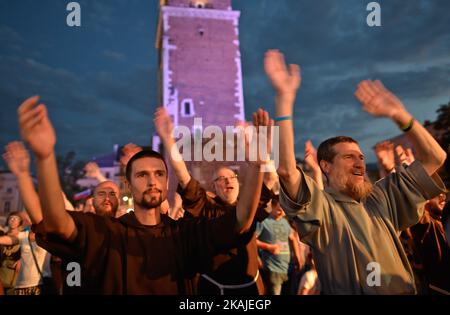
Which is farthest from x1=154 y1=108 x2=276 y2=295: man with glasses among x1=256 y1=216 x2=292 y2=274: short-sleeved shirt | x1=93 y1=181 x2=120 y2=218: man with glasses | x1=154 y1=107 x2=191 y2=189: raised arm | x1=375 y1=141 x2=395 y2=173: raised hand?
x1=256 y1=216 x2=292 y2=274: short-sleeved shirt

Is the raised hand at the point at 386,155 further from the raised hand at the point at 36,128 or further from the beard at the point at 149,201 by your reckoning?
the raised hand at the point at 36,128

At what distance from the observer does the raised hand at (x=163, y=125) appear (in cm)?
341

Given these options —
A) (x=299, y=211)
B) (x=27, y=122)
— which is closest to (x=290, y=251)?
(x=299, y=211)

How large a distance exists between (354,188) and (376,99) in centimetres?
78

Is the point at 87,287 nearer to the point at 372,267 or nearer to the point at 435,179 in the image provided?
the point at 372,267

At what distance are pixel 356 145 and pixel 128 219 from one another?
2039mm

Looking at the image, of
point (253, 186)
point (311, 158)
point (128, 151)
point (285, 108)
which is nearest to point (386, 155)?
point (311, 158)

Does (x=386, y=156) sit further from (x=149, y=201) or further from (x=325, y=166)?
(x=149, y=201)

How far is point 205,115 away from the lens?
26828 mm

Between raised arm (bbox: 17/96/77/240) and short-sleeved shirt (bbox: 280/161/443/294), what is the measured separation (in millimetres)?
1539

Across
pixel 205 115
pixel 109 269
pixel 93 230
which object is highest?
pixel 205 115

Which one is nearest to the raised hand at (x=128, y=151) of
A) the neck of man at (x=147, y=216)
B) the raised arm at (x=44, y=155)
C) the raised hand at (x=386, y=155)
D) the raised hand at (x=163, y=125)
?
the raised hand at (x=163, y=125)

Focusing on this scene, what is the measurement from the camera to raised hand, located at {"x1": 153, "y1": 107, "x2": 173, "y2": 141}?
3.41m

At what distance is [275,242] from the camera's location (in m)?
6.18
